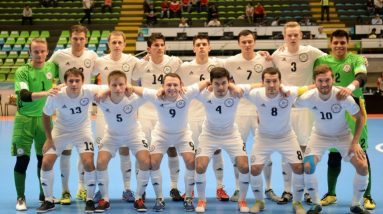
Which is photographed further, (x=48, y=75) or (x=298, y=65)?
(x=298, y=65)

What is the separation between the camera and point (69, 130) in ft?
21.6

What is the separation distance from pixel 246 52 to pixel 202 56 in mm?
619

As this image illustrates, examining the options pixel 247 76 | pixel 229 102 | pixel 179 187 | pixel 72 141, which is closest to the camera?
pixel 229 102

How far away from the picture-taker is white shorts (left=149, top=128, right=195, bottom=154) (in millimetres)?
6605

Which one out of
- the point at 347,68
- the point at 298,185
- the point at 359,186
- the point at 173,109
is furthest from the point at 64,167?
the point at 347,68

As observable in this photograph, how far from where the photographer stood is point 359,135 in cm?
615

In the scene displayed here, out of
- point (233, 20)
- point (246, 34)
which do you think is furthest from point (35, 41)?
point (233, 20)

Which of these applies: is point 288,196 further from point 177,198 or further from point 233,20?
point 233,20

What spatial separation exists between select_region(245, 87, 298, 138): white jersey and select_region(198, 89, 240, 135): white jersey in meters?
0.25

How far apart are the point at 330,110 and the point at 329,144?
0.43m

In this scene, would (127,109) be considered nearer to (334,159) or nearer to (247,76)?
(247,76)

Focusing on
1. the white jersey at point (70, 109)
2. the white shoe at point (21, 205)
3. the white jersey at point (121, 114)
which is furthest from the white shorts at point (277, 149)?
the white shoe at point (21, 205)

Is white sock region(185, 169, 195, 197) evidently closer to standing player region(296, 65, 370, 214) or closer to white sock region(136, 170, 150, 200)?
white sock region(136, 170, 150, 200)

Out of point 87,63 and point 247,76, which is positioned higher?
point 87,63
